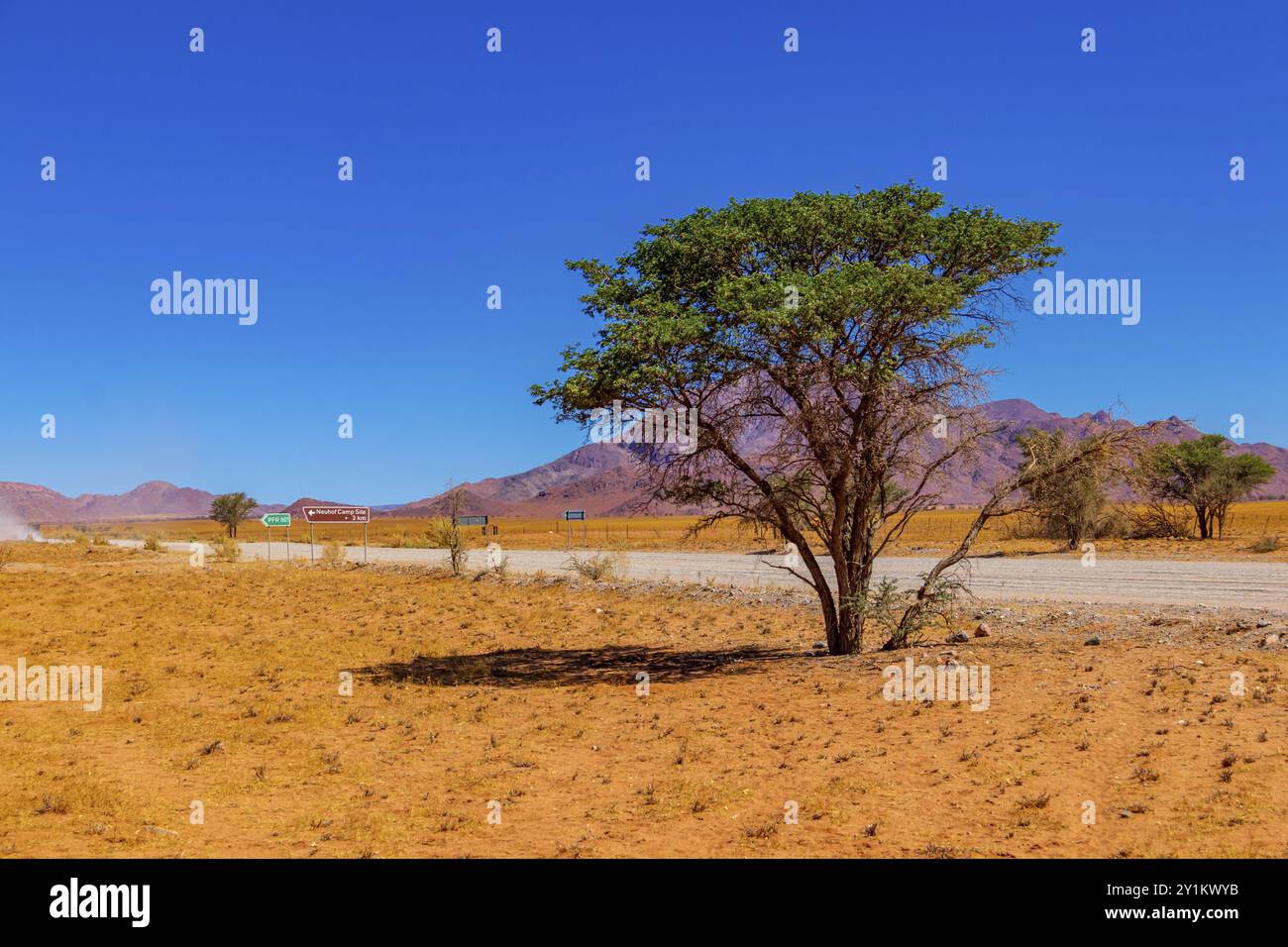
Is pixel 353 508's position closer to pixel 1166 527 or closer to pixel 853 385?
pixel 853 385

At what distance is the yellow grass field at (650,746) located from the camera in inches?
305

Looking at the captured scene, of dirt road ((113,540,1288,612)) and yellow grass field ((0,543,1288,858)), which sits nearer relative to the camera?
yellow grass field ((0,543,1288,858))

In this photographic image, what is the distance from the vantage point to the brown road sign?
35578mm

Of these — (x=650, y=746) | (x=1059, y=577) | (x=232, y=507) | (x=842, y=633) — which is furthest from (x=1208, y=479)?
(x=232, y=507)

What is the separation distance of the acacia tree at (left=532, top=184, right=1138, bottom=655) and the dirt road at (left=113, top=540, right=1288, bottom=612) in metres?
2.25

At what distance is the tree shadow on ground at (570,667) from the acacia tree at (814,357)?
2177 millimetres

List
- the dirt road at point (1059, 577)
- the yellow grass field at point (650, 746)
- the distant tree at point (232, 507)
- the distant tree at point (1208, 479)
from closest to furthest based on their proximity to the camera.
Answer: the yellow grass field at point (650, 746)
the dirt road at point (1059, 577)
the distant tree at point (1208, 479)
the distant tree at point (232, 507)

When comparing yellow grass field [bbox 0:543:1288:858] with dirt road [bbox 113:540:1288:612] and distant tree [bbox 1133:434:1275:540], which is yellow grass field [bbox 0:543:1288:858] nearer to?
dirt road [bbox 113:540:1288:612]

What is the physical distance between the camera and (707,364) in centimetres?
1398

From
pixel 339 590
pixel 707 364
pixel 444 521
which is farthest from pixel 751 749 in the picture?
pixel 444 521

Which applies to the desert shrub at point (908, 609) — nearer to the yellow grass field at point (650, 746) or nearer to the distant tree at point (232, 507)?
the yellow grass field at point (650, 746)

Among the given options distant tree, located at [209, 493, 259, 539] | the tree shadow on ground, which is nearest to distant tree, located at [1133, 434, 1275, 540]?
the tree shadow on ground

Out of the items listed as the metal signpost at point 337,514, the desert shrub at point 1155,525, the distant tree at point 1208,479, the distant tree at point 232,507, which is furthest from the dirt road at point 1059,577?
the distant tree at point 232,507

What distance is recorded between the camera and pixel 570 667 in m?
16.8
